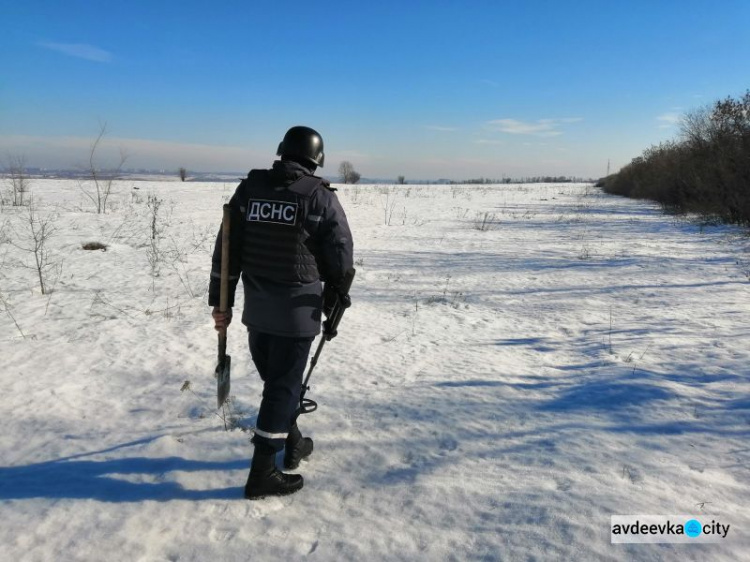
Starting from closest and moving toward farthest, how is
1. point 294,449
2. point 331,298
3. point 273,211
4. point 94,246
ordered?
point 273,211, point 331,298, point 294,449, point 94,246

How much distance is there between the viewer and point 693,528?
2268 millimetres

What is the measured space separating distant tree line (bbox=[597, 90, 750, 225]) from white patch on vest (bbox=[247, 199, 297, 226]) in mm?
18439

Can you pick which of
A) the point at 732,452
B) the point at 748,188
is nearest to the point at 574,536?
the point at 732,452

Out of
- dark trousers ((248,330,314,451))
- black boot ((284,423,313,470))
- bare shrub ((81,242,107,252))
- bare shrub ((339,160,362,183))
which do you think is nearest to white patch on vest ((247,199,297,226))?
dark trousers ((248,330,314,451))

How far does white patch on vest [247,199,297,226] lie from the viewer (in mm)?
2473

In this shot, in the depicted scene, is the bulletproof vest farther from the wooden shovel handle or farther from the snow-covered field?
the snow-covered field

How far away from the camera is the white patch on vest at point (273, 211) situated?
2473 mm

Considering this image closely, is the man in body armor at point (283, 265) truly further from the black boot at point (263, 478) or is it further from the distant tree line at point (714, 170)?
the distant tree line at point (714, 170)

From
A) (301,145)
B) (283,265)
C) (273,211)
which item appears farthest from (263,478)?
(301,145)

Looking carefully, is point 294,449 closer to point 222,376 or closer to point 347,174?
point 222,376

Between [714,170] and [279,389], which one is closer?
[279,389]

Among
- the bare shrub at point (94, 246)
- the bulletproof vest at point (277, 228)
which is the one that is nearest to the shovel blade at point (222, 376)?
the bulletproof vest at point (277, 228)

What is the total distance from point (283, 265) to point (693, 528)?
2.62 m

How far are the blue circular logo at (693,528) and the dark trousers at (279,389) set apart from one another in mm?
2246
